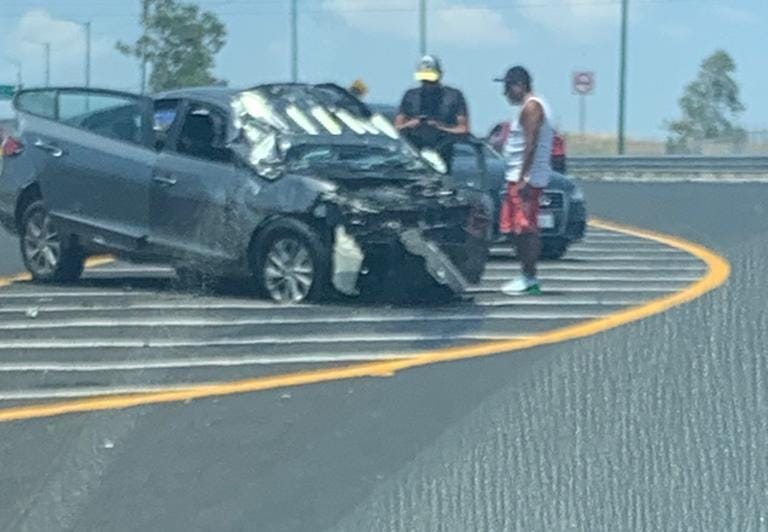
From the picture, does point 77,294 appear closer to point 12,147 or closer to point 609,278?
point 12,147

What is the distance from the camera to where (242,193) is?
12.7 m

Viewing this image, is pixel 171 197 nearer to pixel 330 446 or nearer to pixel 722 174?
pixel 330 446

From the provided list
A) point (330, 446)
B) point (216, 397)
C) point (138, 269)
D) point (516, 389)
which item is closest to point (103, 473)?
point (330, 446)

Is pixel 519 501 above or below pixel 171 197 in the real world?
below

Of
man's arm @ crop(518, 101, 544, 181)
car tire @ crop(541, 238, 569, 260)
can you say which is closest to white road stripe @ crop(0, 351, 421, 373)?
man's arm @ crop(518, 101, 544, 181)

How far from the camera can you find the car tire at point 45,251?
13945 mm

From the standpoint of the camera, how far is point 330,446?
8.23 m

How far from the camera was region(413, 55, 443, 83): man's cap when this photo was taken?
14.7 m

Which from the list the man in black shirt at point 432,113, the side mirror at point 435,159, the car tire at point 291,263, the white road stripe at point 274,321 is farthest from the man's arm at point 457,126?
the white road stripe at point 274,321

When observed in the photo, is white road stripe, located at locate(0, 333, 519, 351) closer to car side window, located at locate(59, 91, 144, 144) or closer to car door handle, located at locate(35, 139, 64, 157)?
car side window, located at locate(59, 91, 144, 144)

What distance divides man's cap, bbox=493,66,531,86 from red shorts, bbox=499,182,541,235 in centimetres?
73

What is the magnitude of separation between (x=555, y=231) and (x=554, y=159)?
2675 mm

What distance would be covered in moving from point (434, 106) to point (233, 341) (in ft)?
13.8

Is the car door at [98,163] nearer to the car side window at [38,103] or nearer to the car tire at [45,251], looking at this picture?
the car side window at [38,103]
